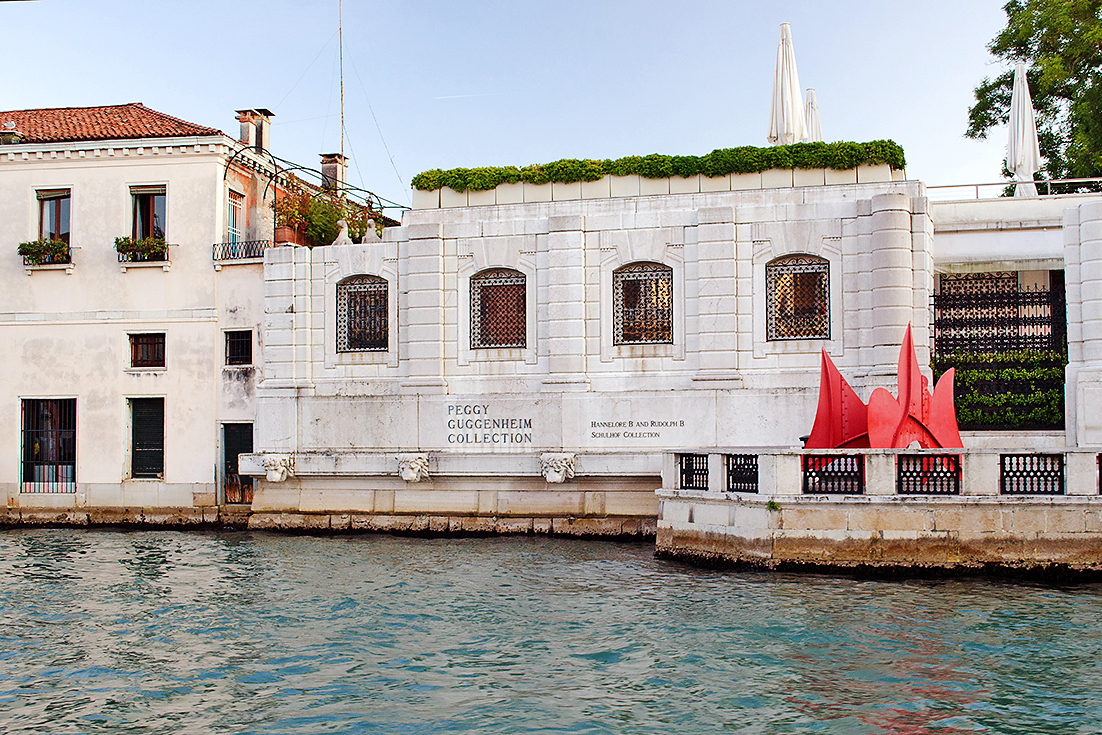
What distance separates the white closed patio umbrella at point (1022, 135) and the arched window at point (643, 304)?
321 inches

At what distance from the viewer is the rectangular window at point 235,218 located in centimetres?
2510

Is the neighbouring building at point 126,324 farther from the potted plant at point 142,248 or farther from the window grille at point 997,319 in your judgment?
the window grille at point 997,319

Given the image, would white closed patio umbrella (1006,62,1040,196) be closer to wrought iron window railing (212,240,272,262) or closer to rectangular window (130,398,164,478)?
wrought iron window railing (212,240,272,262)

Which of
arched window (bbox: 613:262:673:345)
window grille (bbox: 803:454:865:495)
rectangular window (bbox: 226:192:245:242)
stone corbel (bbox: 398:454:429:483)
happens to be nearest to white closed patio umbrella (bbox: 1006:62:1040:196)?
arched window (bbox: 613:262:673:345)

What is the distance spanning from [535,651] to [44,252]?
1795cm

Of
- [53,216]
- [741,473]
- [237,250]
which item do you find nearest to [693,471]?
[741,473]

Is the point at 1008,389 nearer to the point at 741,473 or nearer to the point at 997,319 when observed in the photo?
the point at 997,319

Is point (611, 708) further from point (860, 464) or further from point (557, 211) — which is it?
point (557, 211)

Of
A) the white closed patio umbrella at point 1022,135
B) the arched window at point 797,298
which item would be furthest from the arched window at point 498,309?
the white closed patio umbrella at point 1022,135

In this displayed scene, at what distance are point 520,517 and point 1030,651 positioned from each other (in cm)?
1140

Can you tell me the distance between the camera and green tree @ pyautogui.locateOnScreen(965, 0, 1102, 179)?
Answer: 27.0 m

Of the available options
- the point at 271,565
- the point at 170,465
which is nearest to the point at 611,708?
the point at 271,565

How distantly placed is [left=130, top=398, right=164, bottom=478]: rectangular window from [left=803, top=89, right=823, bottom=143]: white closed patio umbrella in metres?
15.9

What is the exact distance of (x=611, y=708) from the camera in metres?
10.0
